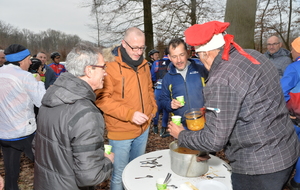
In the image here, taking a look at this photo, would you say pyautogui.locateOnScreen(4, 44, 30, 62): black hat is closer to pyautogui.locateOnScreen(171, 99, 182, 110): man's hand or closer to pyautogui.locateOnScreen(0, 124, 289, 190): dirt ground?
pyautogui.locateOnScreen(171, 99, 182, 110): man's hand

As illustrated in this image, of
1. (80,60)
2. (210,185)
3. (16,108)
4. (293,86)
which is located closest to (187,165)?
(210,185)

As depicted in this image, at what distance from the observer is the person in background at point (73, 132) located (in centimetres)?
151

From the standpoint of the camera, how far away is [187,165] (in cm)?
182

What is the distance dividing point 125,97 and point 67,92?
42.5 inches

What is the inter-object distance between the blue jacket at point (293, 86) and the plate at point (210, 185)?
1.83 m

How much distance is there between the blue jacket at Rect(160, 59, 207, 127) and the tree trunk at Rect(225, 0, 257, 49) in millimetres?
2985

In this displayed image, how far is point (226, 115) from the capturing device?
1363 millimetres

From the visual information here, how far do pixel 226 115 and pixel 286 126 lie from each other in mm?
521

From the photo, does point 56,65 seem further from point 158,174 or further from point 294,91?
point 294,91

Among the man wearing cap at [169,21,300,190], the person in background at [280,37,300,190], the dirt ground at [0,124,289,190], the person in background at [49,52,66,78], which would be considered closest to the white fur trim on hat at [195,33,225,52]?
the man wearing cap at [169,21,300,190]

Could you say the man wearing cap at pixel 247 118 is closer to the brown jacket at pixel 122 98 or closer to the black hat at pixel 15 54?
the brown jacket at pixel 122 98

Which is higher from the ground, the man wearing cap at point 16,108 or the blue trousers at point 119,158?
the man wearing cap at point 16,108

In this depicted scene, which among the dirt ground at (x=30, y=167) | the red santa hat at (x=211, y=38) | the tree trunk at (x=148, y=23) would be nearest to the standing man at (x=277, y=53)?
the dirt ground at (x=30, y=167)

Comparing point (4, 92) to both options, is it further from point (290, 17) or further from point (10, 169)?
point (290, 17)
